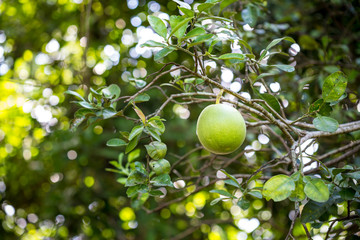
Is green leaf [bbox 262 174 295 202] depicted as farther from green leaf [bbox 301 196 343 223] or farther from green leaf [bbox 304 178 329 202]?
green leaf [bbox 301 196 343 223]

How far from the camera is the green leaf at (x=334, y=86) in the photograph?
1.01 meters

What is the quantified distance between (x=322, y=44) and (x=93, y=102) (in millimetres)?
1679

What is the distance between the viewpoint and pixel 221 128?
3.45 feet

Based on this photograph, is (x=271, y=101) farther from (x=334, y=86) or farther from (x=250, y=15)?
(x=250, y=15)

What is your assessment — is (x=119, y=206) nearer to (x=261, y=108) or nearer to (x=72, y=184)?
(x=72, y=184)

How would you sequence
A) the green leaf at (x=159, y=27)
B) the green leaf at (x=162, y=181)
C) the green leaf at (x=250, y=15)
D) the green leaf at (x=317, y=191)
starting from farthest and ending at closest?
the green leaf at (x=250, y=15)
the green leaf at (x=162, y=181)
the green leaf at (x=159, y=27)
the green leaf at (x=317, y=191)

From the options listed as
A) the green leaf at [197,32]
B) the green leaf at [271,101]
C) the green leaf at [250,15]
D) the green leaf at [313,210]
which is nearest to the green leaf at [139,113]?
the green leaf at [197,32]

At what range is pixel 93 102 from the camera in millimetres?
1179

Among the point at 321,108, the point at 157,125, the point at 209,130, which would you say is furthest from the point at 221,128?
the point at 321,108

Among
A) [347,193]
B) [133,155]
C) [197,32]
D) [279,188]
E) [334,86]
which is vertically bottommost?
[133,155]

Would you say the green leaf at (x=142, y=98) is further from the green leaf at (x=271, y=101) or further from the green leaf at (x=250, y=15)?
the green leaf at (x=250, y=15)

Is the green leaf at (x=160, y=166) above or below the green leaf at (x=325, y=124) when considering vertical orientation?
below

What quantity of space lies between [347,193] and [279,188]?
290 millimetres

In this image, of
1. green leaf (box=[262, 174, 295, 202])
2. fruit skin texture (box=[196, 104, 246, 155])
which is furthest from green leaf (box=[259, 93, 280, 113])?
green leaf (box=[262, 174, 295, 202])
